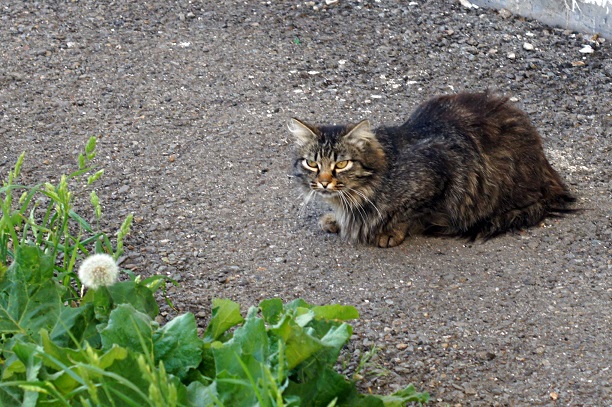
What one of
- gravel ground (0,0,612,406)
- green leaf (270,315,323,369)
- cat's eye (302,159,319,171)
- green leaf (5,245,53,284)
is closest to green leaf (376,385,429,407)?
gravel ground (0,0,612,406)

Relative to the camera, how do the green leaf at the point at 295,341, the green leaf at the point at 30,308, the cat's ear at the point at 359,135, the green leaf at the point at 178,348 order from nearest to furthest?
the green leaf at the point at 295,341
the green leaf at the point at 178,348
the green leaf at the point at 30,308
the cat's ear at the point at 359,135

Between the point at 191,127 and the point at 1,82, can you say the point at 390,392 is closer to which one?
the point at 191,127

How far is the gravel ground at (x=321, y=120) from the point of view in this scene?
3619 mm

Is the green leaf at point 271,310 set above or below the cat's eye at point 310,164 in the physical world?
above

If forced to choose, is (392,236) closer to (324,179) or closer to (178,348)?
(324,179)

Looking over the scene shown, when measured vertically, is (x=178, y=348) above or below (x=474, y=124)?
below

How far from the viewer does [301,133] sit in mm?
4473

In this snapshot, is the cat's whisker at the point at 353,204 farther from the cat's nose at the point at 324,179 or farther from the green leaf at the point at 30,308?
the green leaf at the point at 30,308

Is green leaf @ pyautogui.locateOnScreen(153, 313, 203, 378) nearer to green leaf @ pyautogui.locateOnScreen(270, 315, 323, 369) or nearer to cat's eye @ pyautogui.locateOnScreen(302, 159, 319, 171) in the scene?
green leaf @ pyautogui.locateOnScreen(270, 315, 323, 369)

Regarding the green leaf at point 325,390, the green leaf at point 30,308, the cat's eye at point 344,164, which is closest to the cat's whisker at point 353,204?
the cat's eye at point 344,164

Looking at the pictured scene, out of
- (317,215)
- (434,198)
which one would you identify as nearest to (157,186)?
(317,215)

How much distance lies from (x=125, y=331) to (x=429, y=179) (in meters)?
2.09

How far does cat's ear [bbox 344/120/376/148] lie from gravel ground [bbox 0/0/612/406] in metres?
0.52

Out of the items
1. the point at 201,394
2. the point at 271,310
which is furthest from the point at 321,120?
the point at 201,394
